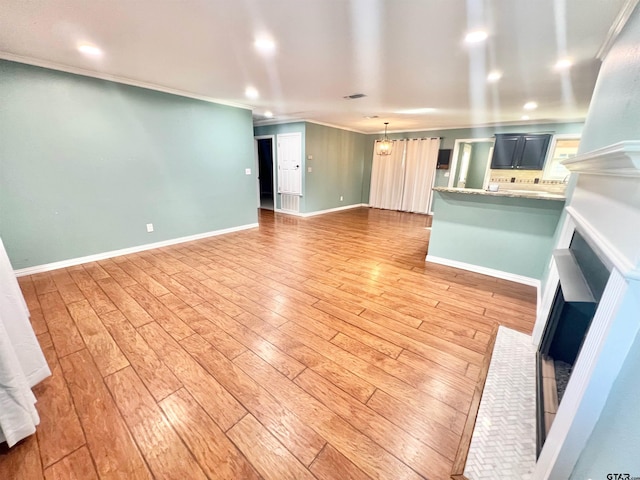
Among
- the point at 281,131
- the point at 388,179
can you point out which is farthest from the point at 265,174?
the point at 388,179

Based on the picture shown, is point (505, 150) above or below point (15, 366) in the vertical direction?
above

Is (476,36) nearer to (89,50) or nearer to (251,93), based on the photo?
(251,93)

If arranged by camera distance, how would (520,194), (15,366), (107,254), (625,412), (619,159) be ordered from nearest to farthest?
1. (625,412)
2. (619,159)
3. (15,366)
4. (520,194)
5. (107,254)

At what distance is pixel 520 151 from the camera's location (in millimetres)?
5562

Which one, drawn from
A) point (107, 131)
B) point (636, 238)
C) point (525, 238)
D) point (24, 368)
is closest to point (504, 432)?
point (636, 238)

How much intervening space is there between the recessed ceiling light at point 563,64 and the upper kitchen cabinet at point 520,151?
11.9 ft

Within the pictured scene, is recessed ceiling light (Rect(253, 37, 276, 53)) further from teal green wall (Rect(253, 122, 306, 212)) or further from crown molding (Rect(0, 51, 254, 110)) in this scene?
teal green wall (Rect(253, 122, 306, 212))

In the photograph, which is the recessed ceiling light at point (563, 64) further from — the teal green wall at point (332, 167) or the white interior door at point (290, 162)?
the white interior door at point (290, 162)

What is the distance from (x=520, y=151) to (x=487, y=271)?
3.92 m

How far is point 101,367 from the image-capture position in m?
1.72

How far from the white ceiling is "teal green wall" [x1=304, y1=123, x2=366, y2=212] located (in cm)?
271

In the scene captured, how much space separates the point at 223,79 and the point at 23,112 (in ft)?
7.07

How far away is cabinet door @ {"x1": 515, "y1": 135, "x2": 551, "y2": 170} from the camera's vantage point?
532cm

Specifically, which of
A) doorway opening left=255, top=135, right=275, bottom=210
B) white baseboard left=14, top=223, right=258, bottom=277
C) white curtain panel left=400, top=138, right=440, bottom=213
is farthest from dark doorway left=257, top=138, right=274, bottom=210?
white curtain panel left=400, top=138, right=440, bottom=213
